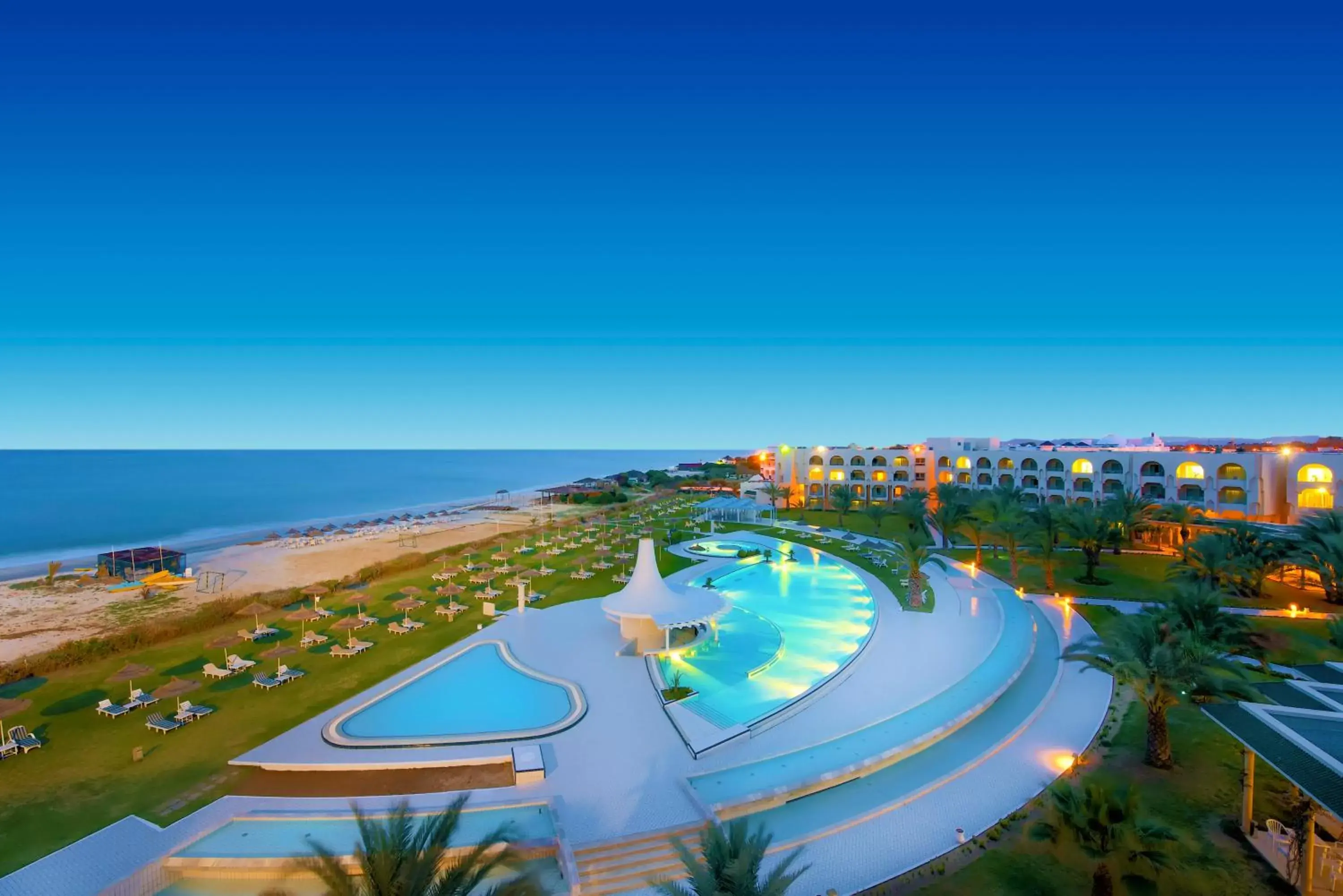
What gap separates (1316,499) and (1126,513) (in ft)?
46.2

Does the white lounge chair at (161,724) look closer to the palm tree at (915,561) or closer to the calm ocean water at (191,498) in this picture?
the palm tree at (915,561)

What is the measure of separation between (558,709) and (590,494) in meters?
57.0

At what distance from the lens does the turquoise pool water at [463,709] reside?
42.7ft

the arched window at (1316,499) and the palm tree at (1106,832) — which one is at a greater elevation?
the arched window at (1316,499)

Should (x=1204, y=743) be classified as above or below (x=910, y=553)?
below

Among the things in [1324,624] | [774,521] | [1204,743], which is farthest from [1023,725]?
[774,521]

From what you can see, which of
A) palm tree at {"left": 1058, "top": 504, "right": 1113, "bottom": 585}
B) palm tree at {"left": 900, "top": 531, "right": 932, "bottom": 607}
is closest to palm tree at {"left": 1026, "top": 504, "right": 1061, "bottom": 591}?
palm tree at {"left": 1058, "top": 504, "right": 1113, "bottom": 585}

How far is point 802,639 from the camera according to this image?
63.7 ft

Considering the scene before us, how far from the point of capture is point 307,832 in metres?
9.84

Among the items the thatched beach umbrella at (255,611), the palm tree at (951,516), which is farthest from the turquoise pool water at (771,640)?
the thatched beach umbrella at (255,611)

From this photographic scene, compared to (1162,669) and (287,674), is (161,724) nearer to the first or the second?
(287,674)

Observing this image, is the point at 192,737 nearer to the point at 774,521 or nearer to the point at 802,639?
the point at 802,639

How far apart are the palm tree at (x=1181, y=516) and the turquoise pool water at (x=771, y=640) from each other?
18.3 metres

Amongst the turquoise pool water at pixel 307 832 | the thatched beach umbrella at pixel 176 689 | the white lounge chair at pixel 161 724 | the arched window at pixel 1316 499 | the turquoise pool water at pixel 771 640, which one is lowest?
the turquoise pool water at pixel 771 640
